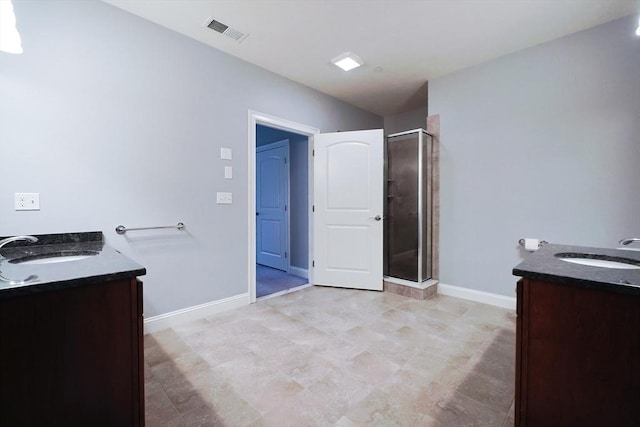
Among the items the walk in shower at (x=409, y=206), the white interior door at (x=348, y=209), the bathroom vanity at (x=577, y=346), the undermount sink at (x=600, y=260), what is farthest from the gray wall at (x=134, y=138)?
the undermount sink at (x=600, y=260)

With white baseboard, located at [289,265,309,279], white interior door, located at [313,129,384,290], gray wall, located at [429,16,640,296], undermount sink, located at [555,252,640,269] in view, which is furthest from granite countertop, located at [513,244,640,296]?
white baseboard, located at [289,265,309,279]

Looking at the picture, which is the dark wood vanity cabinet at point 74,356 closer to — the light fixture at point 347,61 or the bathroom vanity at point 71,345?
the bathroom vanity at point 71,345

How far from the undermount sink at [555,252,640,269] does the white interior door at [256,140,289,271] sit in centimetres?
353

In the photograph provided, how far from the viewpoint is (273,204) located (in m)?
4.79

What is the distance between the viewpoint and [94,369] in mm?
968

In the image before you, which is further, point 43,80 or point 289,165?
point 289,165

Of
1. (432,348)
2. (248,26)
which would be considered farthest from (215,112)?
(432,348)

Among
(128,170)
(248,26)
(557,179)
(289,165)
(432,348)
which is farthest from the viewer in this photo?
(289,165)

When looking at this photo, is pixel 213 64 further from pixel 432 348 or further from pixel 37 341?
pixel 432 348

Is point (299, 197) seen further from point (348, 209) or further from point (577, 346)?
point (577, 346)

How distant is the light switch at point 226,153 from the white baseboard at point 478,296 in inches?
110

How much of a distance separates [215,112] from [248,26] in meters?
0.80

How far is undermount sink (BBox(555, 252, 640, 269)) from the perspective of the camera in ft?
4.35

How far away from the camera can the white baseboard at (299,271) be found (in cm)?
416
